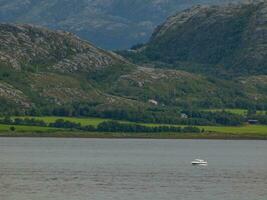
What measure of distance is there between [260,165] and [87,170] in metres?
35.8

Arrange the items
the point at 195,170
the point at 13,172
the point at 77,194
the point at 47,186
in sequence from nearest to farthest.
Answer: the point at 77,194 → the point at 47,186 → the point at 13,172 → the point at 195,170

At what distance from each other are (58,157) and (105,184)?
53518mm

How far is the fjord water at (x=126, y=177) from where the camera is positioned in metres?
123

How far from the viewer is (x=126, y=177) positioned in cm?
14688

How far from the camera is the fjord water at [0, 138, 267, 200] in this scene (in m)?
123

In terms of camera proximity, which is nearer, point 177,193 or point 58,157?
point 177,193

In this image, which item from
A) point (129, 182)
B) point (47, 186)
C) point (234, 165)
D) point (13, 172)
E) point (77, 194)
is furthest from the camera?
point (234, 165)

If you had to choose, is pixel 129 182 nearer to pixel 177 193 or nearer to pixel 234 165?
pixel 177 193

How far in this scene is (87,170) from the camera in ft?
514

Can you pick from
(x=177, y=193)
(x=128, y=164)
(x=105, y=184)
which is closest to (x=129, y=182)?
(x=105, y=184)

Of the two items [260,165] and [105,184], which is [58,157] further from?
[105,184]

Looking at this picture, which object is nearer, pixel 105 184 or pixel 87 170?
pixel 105 184

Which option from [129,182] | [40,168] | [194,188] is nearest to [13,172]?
[40,168]

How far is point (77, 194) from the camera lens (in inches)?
4801
